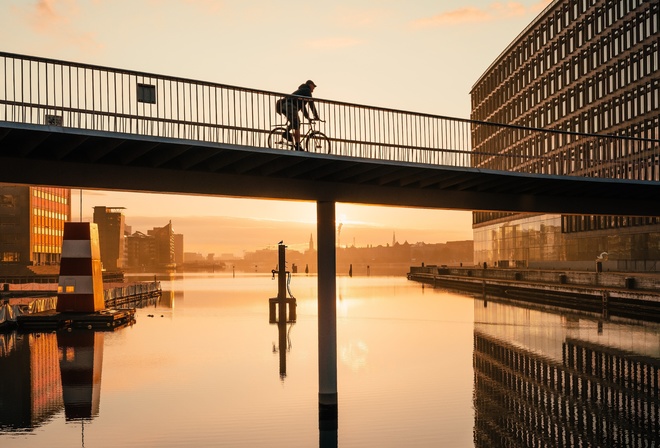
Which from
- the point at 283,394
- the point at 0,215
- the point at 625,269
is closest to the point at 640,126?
the point at 625,269

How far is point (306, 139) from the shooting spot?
22453mm

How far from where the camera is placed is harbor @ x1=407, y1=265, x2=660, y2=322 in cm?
5522

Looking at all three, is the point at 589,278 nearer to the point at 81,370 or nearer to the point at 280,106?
the point at 81,370

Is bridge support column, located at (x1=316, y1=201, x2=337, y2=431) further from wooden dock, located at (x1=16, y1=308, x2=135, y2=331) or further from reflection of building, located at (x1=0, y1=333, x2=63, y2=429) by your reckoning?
wooden dock, located at (x1=16, y1=308, x2=135, y2=331)

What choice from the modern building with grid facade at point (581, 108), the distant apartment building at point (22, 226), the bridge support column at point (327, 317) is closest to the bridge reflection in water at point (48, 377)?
the bridge support column at point (327, 317)

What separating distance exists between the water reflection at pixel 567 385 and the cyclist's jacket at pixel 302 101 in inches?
414

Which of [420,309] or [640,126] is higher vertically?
[640,126]

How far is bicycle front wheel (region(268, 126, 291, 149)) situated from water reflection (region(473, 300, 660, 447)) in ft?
32.4

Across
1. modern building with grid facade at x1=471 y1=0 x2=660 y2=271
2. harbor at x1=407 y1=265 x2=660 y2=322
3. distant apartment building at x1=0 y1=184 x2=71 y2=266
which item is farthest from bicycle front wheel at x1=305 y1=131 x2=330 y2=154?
distant apartment building at x1=0 y1=184 x2=71 y2=266

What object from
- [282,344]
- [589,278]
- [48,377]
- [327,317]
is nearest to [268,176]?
[327,317]

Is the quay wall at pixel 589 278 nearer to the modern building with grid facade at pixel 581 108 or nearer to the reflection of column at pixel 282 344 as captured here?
the modern building with grid facade at pixel 581 108

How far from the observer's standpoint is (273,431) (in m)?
22.8

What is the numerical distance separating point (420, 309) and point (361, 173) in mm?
51002

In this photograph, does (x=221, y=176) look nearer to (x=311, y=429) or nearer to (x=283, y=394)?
(x=311, y=429)
